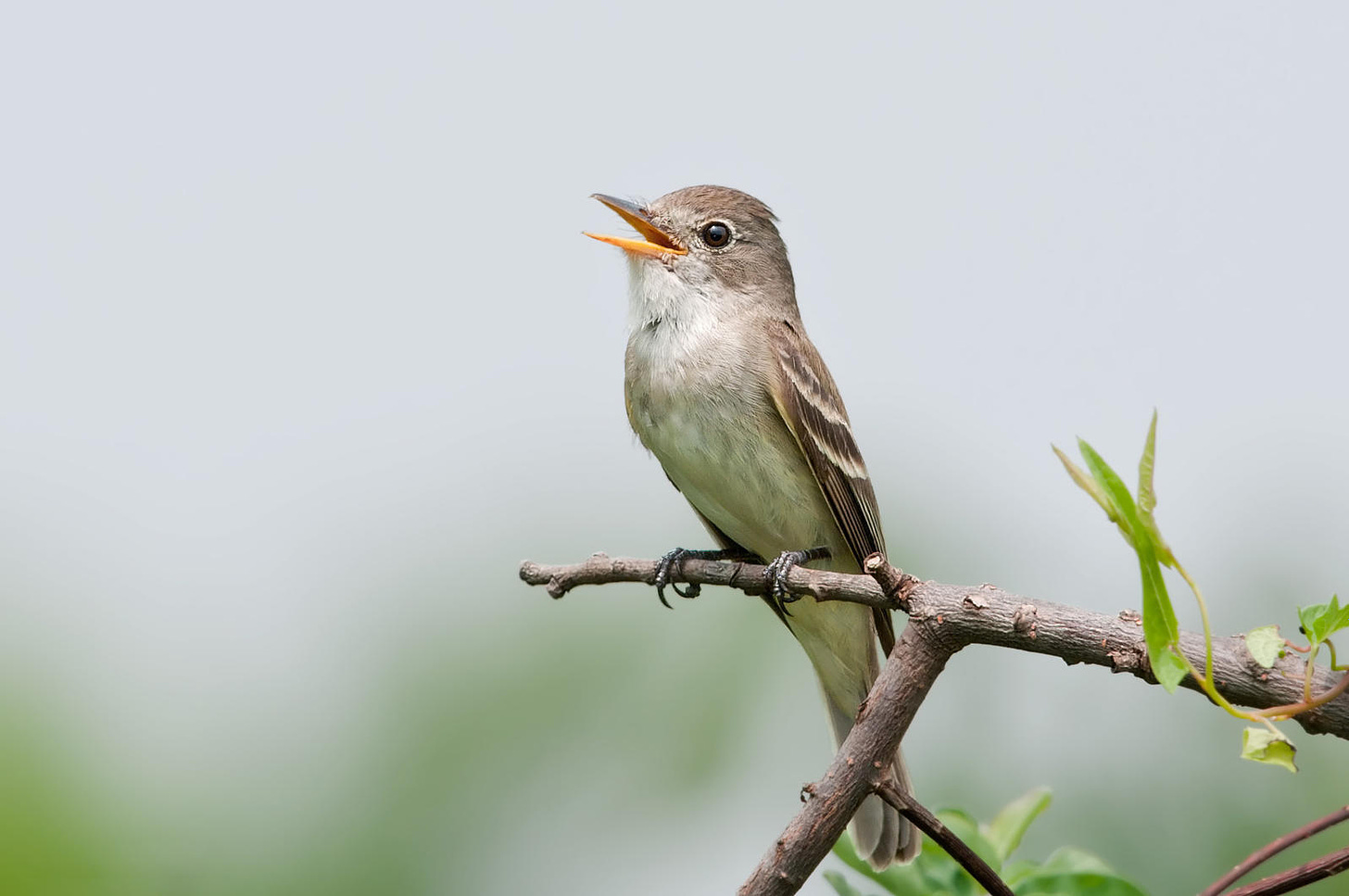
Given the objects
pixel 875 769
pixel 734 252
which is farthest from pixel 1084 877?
pixel 734 252

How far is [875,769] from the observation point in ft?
9.07

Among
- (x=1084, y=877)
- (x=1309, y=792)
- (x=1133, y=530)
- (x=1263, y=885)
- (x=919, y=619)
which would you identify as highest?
(x=1133, y=530)

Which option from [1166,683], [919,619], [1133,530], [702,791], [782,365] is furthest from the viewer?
[702,791]

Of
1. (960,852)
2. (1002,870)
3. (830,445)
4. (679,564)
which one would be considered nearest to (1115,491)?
(960,852)

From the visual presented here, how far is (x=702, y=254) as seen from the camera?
6.42 meters

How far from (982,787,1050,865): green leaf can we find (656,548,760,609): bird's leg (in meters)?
1.41

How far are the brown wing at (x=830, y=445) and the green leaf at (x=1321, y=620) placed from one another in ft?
10.9

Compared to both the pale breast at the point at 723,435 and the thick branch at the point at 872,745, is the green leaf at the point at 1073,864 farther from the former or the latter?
the pale breast at the point at 723,435

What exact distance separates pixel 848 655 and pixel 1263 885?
4368mm

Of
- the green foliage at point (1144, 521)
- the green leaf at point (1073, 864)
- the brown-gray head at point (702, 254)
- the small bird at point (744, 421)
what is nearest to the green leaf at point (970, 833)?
the green leaf at point (1073, 864)

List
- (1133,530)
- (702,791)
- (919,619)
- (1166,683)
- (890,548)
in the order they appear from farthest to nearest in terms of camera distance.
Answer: (890,548) → (702,791) → (919,619) → (1166,683) → (1133,530)

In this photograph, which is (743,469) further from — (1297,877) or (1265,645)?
(1297,877)

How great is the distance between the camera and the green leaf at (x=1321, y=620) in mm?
2350

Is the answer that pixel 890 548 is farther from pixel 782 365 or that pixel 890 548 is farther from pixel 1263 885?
pixel 1263 885
